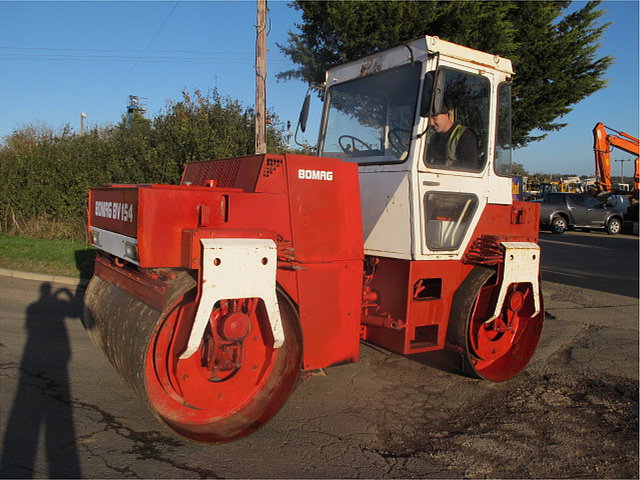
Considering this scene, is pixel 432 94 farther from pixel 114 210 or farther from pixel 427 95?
pixel 114 210

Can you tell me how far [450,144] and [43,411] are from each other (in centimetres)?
375

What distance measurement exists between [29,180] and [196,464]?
38.7 ft

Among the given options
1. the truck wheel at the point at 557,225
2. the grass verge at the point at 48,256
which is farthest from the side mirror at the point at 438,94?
the truck wheel at the point at 557,225

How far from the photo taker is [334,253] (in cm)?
376

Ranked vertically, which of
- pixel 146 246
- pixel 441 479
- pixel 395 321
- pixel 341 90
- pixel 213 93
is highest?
pixel 213 93

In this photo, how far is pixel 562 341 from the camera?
6395 mm

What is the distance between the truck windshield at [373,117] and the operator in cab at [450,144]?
8.0 inches

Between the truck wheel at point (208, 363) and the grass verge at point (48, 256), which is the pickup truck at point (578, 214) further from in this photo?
the truck wheel at point (208, 363)

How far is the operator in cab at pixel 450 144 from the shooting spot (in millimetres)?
4246

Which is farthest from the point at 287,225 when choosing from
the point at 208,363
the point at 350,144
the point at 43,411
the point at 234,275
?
the point at 43,411

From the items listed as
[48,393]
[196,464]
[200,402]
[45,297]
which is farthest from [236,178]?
[45,297]

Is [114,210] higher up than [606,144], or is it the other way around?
[606,144]

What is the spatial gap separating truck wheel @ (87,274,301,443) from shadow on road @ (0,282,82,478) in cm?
55

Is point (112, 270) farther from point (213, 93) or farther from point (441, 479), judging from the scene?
point (213, 93)
